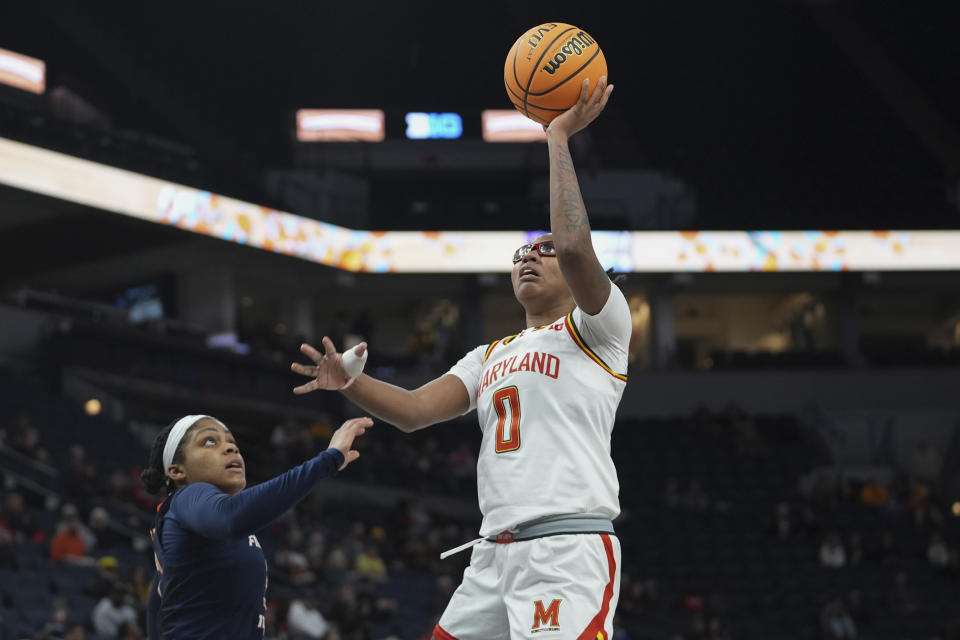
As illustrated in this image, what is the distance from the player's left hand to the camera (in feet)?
13.4

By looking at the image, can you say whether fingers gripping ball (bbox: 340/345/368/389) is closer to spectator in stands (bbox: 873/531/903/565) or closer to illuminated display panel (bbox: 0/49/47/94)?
spectator in stands (bbox: 873/531/903/565)

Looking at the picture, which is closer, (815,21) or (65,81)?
(65,81)

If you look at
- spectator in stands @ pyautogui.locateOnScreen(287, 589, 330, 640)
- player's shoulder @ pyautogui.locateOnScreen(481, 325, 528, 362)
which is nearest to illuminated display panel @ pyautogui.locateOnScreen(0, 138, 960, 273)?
spectator in stands @ pyautogui.locateOnScreen(287, 589, 330, 640)

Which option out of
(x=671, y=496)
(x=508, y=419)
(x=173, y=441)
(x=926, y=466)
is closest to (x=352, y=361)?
(x=508, y=419)

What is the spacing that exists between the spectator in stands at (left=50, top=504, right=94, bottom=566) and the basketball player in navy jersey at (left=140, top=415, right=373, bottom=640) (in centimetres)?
973

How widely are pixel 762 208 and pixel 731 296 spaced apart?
4.10 m

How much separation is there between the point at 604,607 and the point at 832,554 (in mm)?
17246

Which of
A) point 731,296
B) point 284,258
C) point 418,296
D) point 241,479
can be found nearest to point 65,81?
point 284,258

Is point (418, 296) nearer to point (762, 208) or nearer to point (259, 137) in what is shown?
point (259, 137)

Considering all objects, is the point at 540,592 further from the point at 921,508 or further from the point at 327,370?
the point at 921,508

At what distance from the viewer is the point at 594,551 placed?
3938 mm

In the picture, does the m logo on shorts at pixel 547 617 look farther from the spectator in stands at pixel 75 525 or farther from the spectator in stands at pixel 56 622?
the spectator in stands at pixel 75 525

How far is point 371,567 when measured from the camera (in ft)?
54.5

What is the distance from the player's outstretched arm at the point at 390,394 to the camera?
428 centimetres
